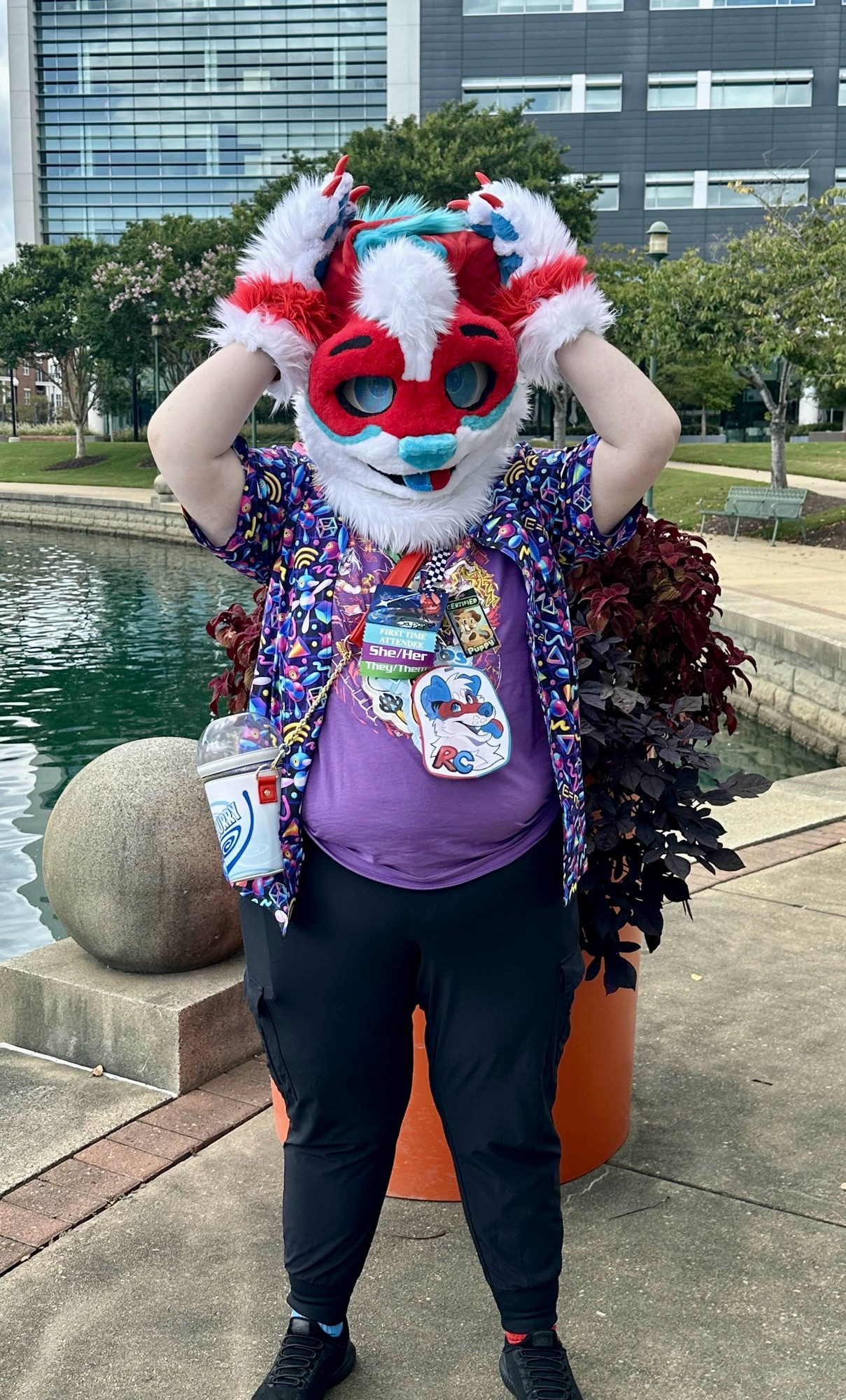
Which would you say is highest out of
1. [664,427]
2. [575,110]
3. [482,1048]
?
[575,110]

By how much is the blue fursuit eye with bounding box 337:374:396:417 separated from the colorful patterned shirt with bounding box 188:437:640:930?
0.19 m

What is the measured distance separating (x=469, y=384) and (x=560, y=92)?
7066cm

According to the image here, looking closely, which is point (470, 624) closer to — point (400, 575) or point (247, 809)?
point (400, 575)

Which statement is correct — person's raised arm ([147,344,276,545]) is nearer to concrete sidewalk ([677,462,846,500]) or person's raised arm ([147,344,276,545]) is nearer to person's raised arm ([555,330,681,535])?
person's raised arm ([555,330,681,535])

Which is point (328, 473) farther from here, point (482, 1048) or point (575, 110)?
point (575, 110)

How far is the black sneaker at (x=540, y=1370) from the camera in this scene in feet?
7.92

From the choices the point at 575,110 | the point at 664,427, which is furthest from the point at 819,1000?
the point at 575,110

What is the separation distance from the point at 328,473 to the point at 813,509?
20365 millimetres

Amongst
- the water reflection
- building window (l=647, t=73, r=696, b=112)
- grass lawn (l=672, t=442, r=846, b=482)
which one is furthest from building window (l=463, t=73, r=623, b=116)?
the water reflection

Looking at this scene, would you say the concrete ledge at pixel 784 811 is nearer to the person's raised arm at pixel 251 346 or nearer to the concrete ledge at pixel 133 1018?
the concrete ledge at pixel 133 1018

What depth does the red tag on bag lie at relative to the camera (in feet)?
7.52

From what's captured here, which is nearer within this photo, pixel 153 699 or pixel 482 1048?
pixel 482 1048

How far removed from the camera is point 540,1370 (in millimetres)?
2436

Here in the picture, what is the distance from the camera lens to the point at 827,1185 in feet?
10.5
